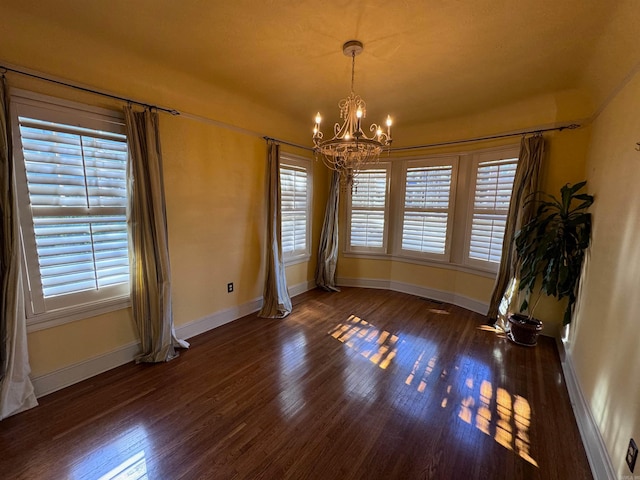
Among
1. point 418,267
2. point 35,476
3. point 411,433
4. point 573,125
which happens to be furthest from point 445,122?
point 35,476

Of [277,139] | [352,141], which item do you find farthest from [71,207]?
[277,139]

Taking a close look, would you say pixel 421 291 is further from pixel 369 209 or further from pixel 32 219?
pixel 32 219

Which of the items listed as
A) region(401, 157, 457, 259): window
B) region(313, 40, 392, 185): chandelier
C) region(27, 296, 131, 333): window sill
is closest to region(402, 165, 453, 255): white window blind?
region(401, 157, 457, 259): window

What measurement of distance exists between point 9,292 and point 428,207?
15.3ft

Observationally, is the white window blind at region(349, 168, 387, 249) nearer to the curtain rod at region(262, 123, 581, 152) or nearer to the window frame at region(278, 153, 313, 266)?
the curtain rod at region(262, 123, 581, 152)

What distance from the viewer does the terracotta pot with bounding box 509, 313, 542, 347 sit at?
301 centimetres

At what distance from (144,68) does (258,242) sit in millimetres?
2193

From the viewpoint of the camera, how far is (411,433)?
1.88 metres

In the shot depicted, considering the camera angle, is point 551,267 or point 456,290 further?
point 456,290

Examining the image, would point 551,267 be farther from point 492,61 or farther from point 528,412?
point 492,61

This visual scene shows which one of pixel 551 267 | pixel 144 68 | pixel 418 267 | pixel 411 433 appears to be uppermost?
pixel 144 68

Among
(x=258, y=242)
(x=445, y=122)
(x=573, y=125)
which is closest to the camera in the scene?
(x=573, y=125)

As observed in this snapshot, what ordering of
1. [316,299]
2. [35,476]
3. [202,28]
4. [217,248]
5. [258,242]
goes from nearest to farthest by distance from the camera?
[35,476] → [202,28] → [217,248] → [258,242] → [316,299]

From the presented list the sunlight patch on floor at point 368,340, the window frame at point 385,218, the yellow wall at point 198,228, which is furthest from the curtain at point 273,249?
the window frame at point 385,218
